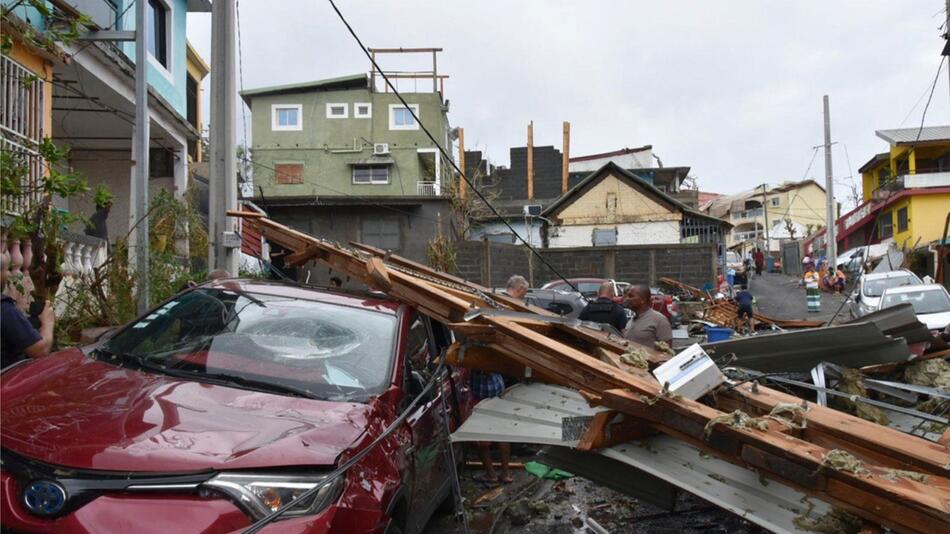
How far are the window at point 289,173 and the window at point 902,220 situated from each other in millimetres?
30969

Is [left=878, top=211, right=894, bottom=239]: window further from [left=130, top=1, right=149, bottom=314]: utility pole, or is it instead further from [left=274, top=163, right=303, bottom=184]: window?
[left=130, top=1, right=149, bottom=314]: utility pole

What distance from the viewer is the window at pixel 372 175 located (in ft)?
117

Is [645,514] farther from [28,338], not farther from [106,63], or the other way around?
[106,63]

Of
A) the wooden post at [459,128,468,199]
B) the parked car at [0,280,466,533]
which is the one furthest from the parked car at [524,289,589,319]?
the wooden post at [459,128,468,199]

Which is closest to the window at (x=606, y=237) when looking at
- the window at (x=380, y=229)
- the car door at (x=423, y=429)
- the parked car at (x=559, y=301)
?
the window at (x=380, y=229)

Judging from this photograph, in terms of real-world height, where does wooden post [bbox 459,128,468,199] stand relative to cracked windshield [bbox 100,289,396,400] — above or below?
above

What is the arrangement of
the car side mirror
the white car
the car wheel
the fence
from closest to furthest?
the car wheel
the car side mirror
the white car
the fence

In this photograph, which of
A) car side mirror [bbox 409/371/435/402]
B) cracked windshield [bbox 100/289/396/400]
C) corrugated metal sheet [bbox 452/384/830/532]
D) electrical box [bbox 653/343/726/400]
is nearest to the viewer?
corrugated metal sheet [bbox 452/384/830/532]

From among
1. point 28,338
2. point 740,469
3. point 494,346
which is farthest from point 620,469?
point 28,338

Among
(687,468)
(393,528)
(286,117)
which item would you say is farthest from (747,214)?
(393,528)

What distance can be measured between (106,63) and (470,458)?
7.29 meters

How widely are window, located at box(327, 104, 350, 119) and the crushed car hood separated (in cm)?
3424

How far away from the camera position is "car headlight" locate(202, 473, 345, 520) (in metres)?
2.61

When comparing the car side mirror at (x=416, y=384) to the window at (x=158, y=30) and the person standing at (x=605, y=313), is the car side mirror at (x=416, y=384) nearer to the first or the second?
the person standing at (x=605, y=313)
